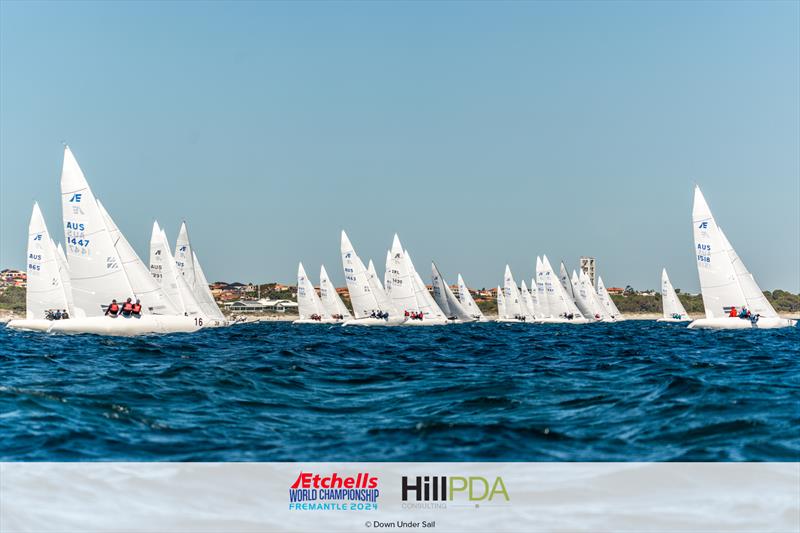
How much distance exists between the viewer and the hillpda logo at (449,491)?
6855 mm

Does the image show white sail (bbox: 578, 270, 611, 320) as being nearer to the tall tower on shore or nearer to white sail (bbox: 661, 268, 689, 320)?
white sail (bbox: 661, 268, 689, 320)

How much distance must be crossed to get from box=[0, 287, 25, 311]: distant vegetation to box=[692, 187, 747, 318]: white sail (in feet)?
348

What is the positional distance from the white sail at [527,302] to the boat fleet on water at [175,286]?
1831 centimetres

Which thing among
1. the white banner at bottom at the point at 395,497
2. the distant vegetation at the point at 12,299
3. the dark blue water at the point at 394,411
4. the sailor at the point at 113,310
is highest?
the distant vegetation at the point at 12,299

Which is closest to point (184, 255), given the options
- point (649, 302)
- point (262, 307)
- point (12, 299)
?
point (12, 299)

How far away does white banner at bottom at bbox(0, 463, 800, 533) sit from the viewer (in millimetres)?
6665

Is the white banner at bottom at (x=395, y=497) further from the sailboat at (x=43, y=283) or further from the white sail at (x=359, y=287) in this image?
the white sail at (x=359, y=287)

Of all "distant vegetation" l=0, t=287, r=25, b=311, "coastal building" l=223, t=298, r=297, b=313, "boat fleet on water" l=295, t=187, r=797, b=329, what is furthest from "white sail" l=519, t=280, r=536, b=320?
"distant vegetation" l=0, t=287, r=25, b=311

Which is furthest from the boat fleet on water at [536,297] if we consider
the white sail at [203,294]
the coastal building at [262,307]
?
the coastal building at [262,307]

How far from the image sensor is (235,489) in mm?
7215

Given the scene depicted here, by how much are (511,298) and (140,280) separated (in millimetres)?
76985

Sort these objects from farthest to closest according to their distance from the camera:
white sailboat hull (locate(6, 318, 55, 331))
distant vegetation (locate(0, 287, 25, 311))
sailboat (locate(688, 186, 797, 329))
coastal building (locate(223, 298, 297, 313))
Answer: coastal building (locate(223, 298, 297, 313)) < distant vegetation (locate(0, 287, 25, 311)) < sailboat (locate(688, 186, 797, 329)) < white sailboat hull (locate(6, 318, 55, 331))

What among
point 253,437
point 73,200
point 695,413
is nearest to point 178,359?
point 253,437

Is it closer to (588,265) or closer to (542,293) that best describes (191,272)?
(542,293)
